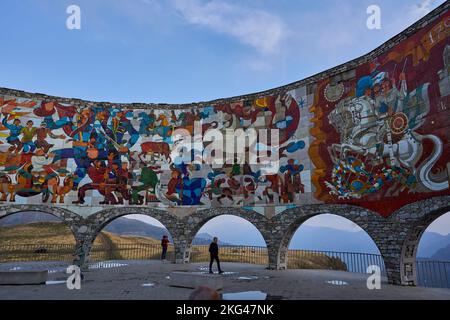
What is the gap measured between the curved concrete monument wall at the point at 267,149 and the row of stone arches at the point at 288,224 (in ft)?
0.24

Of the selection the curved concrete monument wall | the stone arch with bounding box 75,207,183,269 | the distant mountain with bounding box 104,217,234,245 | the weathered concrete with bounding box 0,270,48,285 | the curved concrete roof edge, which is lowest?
the distant mountain with bounding box 104,217,234,245

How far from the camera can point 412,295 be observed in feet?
32.4

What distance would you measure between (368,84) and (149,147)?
14.0 m

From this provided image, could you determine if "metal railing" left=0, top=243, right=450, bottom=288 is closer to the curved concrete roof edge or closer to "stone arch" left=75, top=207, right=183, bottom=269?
"stone arch" left=75, top=207, right=183, bottom=269

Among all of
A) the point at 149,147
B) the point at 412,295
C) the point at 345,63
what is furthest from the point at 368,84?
the point at 149,147

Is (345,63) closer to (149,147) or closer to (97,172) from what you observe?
(149,147)

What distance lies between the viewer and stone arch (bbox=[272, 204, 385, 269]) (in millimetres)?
13484

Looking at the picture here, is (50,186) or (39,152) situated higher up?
(39,152)

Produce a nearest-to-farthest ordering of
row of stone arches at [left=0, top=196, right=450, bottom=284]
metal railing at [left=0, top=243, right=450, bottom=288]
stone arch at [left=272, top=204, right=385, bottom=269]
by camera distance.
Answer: row of stone arches at [left=0, top=196, right=450, bottom=284] < stone arch at [left=272, top=204, right=385, bottom=269] < metal railing at [left=0, top=243, right=450, bottom=288]

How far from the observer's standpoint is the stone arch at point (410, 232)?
38.5 ft

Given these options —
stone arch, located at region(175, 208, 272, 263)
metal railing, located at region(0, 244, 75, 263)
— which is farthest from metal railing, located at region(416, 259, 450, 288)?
metal railing, located at region(0, 244, 75, 263)

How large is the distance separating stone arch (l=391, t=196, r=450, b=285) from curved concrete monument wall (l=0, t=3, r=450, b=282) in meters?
0.12

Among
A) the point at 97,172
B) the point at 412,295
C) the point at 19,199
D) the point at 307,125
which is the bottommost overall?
the point at 412,295
